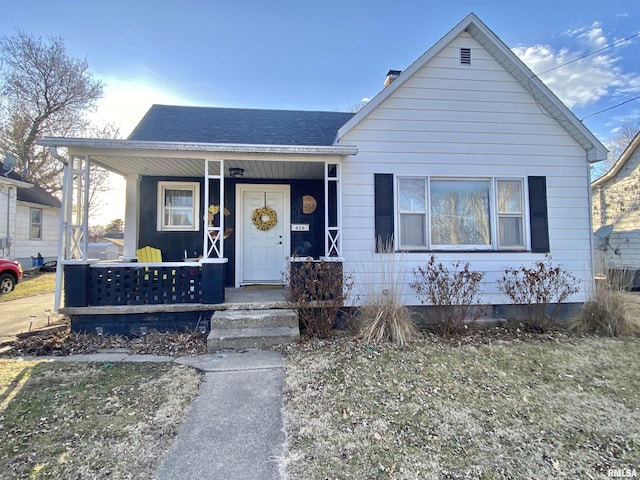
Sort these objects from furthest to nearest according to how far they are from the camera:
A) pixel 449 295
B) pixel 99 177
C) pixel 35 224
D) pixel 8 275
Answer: pixel 99 177
pixel 35 224
pixel 8 275
pixel 449 295

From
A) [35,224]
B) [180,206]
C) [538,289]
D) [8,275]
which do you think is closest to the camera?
[538,289]

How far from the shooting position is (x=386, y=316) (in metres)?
4.45

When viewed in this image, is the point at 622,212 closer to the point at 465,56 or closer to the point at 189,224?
the point at 465,56

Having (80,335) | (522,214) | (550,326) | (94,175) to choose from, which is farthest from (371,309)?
(94,175)

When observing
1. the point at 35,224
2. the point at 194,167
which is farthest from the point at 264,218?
the point at 35,224

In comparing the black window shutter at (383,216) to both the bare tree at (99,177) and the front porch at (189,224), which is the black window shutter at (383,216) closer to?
the front porch at (189,224)

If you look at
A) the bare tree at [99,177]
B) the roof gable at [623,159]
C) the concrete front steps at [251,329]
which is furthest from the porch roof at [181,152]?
the bare tree at [99,177]

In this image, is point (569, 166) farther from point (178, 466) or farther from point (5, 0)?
point (5, 0)

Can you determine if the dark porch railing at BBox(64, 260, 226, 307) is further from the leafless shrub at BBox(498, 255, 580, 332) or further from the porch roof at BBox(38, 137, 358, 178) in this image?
the leafless shrub at BBox(498, 255, 580, 332)

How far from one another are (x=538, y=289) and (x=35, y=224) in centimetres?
1916

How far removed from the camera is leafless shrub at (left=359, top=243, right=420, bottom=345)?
4340 millimetres

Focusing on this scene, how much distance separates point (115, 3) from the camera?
6898 mm

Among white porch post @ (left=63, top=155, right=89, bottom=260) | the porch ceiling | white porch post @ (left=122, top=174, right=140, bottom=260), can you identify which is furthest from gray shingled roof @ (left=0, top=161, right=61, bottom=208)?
white porch post @ (left=63, top=155, right=89, bottom=260)

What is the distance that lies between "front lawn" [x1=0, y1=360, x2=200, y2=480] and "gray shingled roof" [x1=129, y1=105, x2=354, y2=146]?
14.2ft
